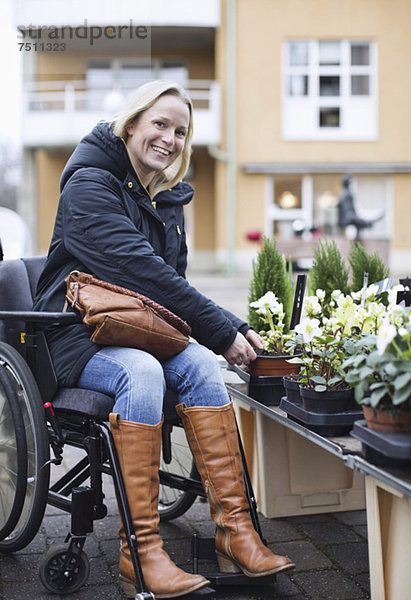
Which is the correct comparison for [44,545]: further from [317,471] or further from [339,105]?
[339,105]

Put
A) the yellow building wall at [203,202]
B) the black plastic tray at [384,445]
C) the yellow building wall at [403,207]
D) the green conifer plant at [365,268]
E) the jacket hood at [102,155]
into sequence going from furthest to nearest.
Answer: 1. the yellow building wall at [203,202]
2. the yellow building wall at [403,207]
3. the green conifer plant at [365,268]
4. the jacket hood at [102,155]
5. the black plastic tray at [384,445]

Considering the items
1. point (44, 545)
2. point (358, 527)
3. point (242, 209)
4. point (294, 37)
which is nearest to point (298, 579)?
point (358, 527)

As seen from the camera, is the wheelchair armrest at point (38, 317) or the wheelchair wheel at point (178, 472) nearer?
the wheelchair armrest at point (38, 317)

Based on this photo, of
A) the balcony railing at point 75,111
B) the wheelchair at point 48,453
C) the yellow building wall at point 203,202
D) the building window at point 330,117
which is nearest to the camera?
the wheelchair at point 48,453

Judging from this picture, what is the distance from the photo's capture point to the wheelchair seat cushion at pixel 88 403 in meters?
2.10

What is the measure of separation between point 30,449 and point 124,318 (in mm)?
459

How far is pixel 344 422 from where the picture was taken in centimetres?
196

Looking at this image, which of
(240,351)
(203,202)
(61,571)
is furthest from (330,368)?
(203,202)

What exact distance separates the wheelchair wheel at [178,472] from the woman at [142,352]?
1.28ft

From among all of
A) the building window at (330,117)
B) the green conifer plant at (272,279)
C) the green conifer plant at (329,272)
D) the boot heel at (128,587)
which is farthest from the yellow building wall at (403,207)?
the boot heel at (128,587)

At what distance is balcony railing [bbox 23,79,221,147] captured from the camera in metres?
17.3

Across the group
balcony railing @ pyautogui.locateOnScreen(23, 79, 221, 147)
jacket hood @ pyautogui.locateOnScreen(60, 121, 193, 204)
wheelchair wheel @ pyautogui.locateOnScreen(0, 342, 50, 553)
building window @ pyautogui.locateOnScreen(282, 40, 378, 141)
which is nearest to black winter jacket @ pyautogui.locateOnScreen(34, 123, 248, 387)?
jacket hood @ pyautogui.locateOnScreen(60, 121, 193, 204)

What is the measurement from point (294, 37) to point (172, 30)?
9.30ft

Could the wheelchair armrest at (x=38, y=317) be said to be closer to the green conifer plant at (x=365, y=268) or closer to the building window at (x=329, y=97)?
the green conifer plant at (x=365, y=268)
